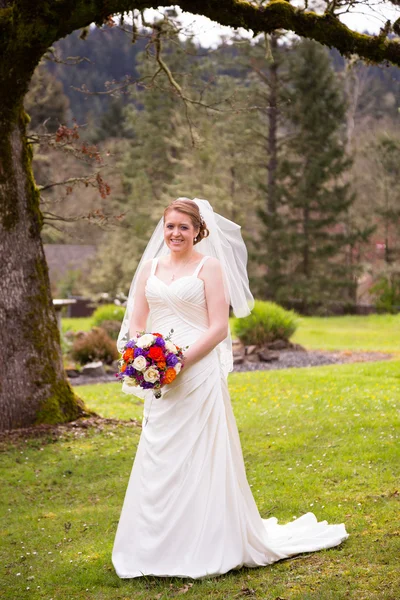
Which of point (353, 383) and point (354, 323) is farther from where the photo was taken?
point (354, 323)

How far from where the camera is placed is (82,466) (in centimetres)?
769

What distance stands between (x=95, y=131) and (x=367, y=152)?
65.1 ft

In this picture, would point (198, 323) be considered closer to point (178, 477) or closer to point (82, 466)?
point (178, 477)

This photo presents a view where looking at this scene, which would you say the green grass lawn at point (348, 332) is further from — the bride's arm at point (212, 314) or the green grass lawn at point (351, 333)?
the bride's arm at point (212, 314)

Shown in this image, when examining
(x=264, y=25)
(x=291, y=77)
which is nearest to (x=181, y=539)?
(x=264, y=25)

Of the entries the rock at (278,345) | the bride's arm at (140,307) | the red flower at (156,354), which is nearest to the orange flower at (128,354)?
the red flower at (156,354)

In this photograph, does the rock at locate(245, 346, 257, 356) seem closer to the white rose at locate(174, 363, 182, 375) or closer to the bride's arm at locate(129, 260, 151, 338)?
the bride's arm at locate(129, 260, 151, 338)

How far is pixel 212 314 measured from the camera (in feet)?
15.6

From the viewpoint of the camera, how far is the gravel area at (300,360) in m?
15.1

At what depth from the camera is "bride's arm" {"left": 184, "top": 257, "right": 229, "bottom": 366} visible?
15.3ft

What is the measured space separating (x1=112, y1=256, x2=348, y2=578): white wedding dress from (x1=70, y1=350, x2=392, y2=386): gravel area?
987 cm

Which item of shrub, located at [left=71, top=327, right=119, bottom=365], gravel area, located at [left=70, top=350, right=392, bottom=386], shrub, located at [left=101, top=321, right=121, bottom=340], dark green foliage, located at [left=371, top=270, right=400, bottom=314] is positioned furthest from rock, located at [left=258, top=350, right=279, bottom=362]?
dark green foliage, located at [left=371, top=270, right=400, bottom=314]

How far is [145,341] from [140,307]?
61 centimetres

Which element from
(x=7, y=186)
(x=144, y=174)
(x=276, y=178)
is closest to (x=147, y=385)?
(x=7, y=186)
